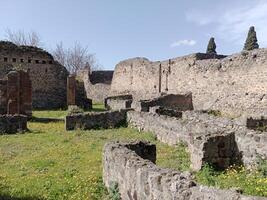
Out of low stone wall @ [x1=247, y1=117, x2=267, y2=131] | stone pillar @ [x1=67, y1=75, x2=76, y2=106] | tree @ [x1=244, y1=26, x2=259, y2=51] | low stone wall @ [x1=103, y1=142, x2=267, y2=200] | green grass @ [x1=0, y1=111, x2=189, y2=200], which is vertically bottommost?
green grass @ [x1=0, y1=111, x2=189, y2=200]

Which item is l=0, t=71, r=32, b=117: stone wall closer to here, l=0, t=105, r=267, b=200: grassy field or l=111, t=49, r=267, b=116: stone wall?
l=0, t=105, r=267, b=200: grassy field

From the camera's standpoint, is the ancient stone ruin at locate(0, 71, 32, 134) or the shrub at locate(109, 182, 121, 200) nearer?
the shrub at locate(109, 182, 121, 200)

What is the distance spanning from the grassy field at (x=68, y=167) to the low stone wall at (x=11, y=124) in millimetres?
1133

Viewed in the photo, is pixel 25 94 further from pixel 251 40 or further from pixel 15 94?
pixel 251 40

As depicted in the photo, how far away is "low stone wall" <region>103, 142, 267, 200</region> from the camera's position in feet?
15.6

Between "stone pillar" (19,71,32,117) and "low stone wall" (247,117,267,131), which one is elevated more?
"stone pillar" (19,71,32,117)

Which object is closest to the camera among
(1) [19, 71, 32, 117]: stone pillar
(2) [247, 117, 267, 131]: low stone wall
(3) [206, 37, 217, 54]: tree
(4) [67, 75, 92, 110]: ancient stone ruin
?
(2) [247, 117, 267, 131]: low stone wall

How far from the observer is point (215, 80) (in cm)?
2505

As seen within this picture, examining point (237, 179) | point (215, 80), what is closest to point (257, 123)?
point (237, 179)

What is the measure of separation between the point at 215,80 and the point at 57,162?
1534cm

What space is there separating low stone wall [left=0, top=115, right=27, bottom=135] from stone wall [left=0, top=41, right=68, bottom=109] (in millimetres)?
13534

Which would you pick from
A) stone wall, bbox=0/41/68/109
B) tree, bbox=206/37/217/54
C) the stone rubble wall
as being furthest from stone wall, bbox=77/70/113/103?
the stone rubble wall

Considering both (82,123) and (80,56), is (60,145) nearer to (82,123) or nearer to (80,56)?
(82,123)

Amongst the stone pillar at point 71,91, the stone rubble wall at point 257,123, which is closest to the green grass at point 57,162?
the stone rubble wall at point 257,123
